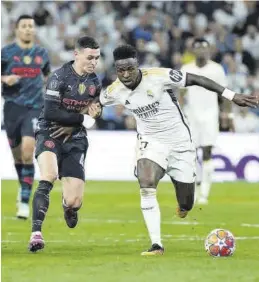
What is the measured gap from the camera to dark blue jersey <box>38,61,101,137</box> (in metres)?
11.4

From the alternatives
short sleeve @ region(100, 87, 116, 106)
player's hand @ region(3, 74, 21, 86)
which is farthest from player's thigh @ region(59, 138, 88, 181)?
player's hand @ region(3, 74, 21, 86)

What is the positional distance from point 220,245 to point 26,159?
5.62 metres

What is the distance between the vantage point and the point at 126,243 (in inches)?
472

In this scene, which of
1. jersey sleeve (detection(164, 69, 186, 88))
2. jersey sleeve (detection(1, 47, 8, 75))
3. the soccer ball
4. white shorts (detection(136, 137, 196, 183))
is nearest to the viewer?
the soccer ball

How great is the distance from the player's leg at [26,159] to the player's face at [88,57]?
4001mm

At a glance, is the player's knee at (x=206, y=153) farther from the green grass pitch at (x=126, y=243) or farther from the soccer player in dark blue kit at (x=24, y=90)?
the soccer player in dark blue kit at (x=24, y=90)

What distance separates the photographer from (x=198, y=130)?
1853 centimetres

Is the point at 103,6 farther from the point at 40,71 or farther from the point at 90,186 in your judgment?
the point at 40,71

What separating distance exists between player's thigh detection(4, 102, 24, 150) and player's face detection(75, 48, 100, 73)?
418cm

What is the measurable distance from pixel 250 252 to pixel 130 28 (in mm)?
15963

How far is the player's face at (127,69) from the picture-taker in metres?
10.7

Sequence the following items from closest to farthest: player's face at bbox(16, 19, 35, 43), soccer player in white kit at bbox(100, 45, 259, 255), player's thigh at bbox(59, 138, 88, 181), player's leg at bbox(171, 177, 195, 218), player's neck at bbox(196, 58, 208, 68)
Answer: soccer player in white kit at bbox(100, 45, 259, 255) → player's leg at bbox(171, 177, 195, 218) → player's thigh at bbox(59, 138, 88, 181) → player's face at bbox(16, 19, 35, 43) → player's neck at bbox(196, 58, 208, 68)

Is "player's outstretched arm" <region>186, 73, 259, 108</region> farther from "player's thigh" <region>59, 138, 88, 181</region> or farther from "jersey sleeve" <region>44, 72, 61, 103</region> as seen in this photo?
"player's thigh" <region>59, 138, 88, 181</region>

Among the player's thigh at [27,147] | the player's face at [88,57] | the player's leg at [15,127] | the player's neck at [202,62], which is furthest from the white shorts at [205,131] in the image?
the player's face at [88,57]
